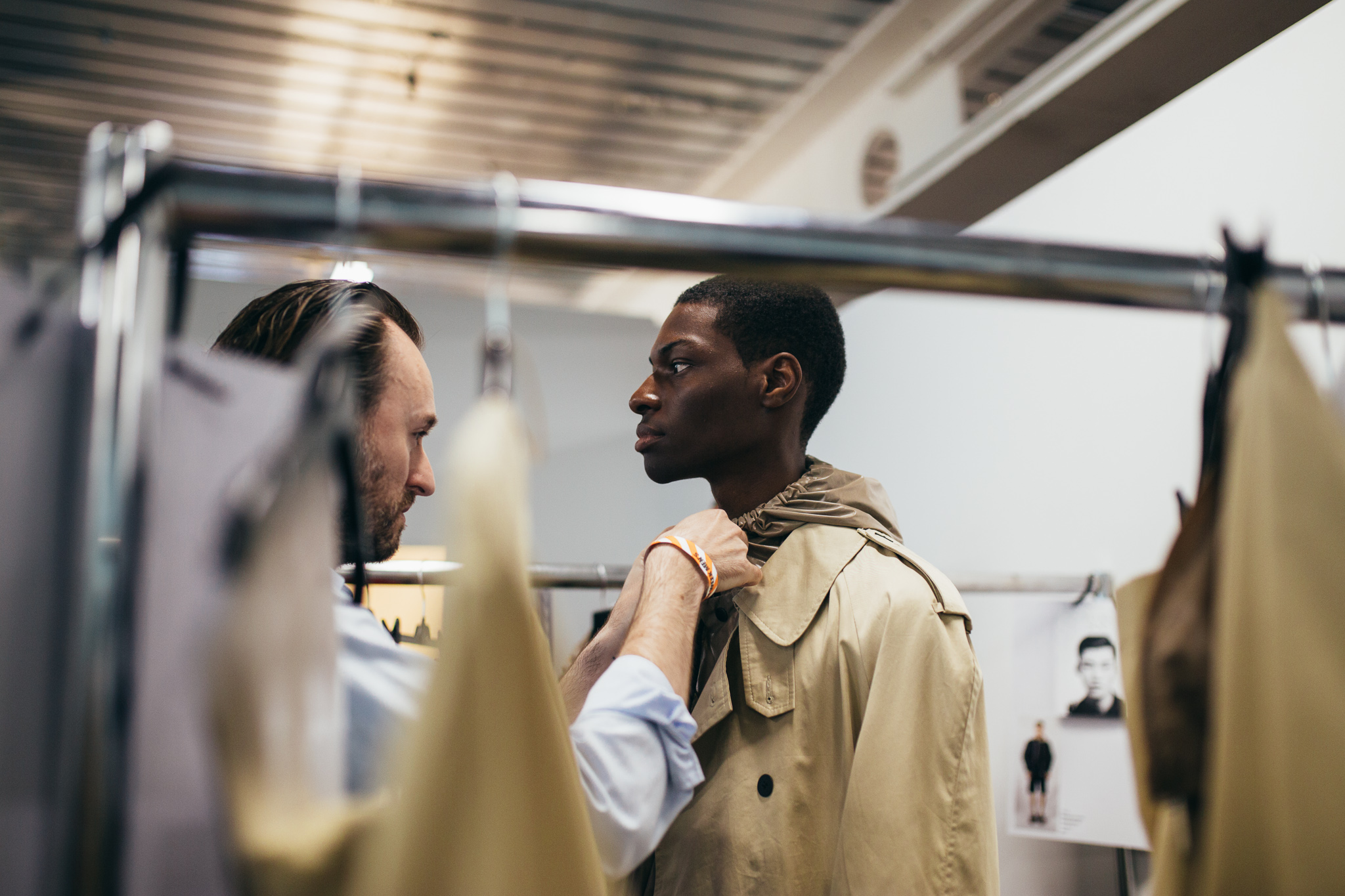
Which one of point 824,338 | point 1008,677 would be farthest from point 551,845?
point 1008,677

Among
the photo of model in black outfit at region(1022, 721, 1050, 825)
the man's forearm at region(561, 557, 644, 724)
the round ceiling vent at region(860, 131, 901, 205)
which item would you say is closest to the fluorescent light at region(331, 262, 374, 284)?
the man's forearm at region(561, 557, 644, 724)

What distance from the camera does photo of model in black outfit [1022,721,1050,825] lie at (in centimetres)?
204

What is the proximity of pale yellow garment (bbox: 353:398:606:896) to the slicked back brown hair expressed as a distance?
42cm

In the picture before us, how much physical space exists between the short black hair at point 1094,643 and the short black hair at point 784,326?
914 mm

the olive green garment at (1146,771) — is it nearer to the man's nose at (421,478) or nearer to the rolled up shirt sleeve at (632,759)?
the rolled up shirt sleeve at (632,759)

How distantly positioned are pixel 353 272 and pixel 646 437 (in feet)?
1.49

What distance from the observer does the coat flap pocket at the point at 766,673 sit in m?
1.07

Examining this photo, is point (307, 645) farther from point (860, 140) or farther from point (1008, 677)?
point (860, 140)

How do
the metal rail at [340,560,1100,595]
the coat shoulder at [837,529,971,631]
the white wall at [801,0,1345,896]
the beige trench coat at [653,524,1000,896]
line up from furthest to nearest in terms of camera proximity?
the white wall at [801,0,1345,896] < the metal rail at [340,560,1100,595] < the coat shoulder at [837,529,971,631] < the beige trench coat at [653,524,1000,896]

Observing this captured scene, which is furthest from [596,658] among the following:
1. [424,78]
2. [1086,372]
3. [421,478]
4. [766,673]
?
[424,78]

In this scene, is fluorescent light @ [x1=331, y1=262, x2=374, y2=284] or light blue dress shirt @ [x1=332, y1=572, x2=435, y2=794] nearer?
light blue dress shirt @ [x1=332, y1=572, x2=435, y2=794]

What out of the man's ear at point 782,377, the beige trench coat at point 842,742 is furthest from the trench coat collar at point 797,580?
the man's ear at point 782,377

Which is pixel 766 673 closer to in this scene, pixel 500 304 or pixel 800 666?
pixel 800 666

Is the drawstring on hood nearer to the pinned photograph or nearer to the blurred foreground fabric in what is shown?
the blurred foreground fabric
